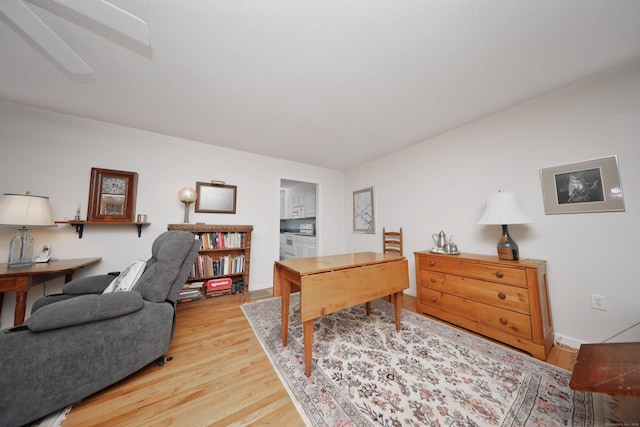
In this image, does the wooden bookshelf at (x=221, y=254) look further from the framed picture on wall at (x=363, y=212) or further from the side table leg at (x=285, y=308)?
the framed picture on wall at (x=363, y=212)

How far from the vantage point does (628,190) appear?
1.53 meters

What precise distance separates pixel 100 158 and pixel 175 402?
2.76 metres

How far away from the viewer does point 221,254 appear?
3.00 m

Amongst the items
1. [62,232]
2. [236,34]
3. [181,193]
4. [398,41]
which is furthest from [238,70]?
[62,232]

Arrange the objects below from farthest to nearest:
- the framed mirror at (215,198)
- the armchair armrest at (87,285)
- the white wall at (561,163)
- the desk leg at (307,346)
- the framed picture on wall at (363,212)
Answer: the framed picture on wall at (363,212) → the framed mirror at (215,198) → the armchair armrest at (87,285) → the white wall at (561,163) → the desk leg at (307,346)

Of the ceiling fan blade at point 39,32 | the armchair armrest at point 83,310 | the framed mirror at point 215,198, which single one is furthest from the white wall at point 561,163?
the ceiling fan blade at point 39,32

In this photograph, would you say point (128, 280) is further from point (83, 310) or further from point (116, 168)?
point (116, 168)

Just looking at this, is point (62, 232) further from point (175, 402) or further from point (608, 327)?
point (608, 327)

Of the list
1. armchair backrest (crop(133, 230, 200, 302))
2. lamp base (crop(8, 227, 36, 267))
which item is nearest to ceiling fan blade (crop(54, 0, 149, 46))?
armchair backrest (crop(133, 230, 200, 302))

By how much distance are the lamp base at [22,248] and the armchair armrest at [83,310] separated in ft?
4.77

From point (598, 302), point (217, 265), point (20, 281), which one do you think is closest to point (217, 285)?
point (217, 265)

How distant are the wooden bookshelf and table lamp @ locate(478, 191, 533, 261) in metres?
2.82

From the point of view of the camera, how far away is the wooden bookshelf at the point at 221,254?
2.65m

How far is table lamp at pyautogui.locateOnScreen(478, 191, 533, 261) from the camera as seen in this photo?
1.82 meters
